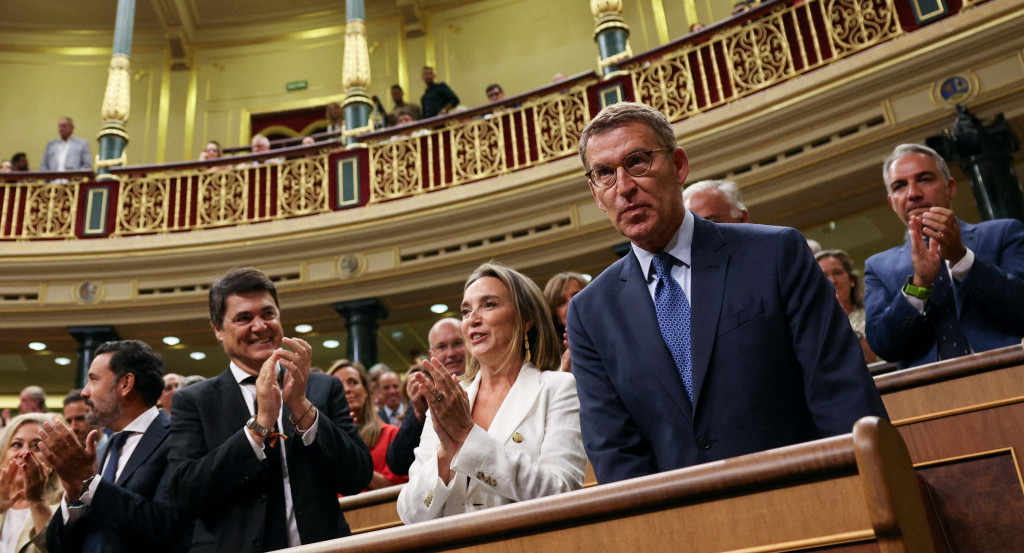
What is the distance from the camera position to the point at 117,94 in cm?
774

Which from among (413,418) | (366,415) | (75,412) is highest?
(75,412)

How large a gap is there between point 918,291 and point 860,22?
12.1ft

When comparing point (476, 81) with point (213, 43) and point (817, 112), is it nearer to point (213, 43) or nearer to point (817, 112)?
point (213, 43)

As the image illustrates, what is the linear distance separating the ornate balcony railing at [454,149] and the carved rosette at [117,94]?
68 cm

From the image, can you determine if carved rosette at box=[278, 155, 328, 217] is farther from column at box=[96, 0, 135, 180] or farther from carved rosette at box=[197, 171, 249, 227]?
column at box=[96, 0, 135, 180]

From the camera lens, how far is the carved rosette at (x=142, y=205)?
23.4 feet

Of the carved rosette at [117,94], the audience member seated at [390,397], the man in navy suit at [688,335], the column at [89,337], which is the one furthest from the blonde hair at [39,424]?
the carved rosette at [117,94]

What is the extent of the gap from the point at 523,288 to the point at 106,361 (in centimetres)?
129

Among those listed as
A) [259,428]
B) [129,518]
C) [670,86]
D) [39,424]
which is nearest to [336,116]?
[670,86]

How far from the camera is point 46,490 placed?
8.52 feet

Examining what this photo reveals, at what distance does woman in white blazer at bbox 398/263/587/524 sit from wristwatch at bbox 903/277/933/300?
3.07ft

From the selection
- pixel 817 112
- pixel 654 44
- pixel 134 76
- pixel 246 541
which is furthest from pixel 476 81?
pixel 246 541

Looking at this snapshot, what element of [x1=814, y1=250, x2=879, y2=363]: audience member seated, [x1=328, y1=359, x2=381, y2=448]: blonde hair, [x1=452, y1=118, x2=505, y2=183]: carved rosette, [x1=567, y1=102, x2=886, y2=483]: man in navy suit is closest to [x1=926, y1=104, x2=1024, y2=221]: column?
[x1=814, y1=250, x2=879, y2=363]: audience member seated

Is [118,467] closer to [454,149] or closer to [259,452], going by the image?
[259,452]
